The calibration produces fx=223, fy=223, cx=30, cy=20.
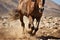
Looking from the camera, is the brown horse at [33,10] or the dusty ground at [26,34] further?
the dusty ground at [26,34]

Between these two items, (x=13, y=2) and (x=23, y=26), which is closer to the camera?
(x=23, y=26)

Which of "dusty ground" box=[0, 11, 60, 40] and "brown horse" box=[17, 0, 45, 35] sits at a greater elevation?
"brown horse" box=[17, 0, 45, 35]

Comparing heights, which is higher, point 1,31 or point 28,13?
point 28,13

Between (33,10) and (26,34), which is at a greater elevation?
(33,10)

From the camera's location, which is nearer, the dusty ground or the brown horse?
the brown horse

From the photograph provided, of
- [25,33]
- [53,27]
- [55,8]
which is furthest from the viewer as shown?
[55,8]

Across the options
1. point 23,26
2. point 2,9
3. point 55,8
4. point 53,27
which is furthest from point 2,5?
point 23,26

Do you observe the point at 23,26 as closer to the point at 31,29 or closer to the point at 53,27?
the point at 31,29

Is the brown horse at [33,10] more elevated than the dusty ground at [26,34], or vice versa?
the brown horse at [33,10]

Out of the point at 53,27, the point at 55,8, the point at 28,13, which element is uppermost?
the point at 28,13

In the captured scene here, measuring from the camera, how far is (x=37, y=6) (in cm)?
568

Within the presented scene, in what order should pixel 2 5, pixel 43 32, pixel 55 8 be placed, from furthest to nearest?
pixel 55 8 → pixel 2 5 → pixel 43 32

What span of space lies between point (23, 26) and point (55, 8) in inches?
361

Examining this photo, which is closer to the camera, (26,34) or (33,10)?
(33,10)
